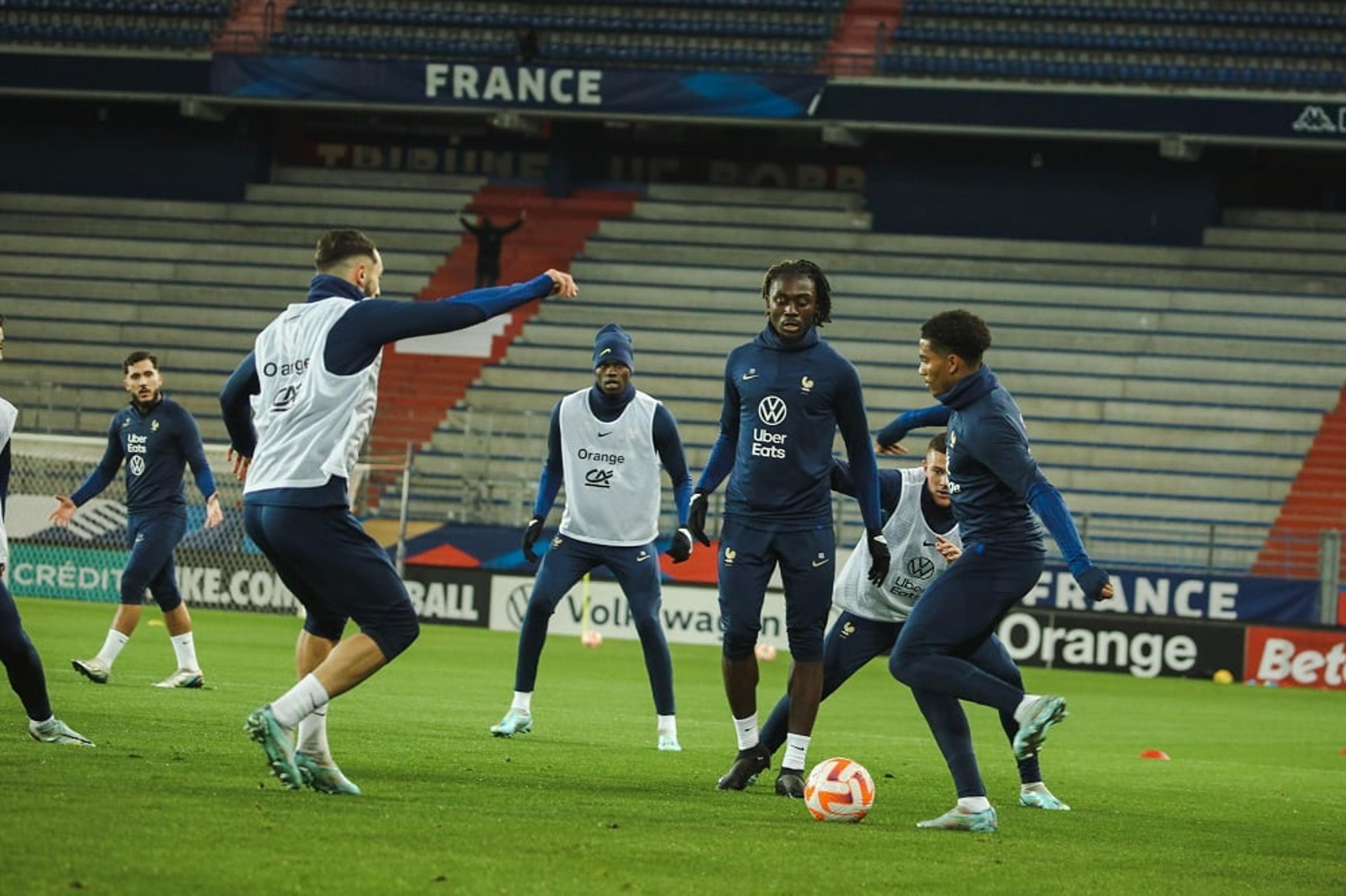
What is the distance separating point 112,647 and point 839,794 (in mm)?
8229

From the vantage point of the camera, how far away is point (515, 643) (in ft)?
81.1

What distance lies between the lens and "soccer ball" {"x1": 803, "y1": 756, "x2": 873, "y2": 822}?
884cm

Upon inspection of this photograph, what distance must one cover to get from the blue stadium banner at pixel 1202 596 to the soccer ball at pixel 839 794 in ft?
56.5

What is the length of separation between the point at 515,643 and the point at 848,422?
15.1 meters

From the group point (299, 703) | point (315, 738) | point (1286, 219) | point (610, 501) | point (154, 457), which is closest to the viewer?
point (299, 703)

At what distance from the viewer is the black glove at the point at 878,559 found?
997cm

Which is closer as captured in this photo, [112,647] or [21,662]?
[21,662]

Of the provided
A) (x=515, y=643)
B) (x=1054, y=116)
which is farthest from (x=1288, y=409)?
(x=515, y=643)

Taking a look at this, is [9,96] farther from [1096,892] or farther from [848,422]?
[1096,892]

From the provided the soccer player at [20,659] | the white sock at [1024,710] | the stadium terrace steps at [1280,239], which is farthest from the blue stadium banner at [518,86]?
the white sock at [1024,710]

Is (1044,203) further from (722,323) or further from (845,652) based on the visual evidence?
(845,652)

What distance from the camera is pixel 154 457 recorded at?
15.8 meters

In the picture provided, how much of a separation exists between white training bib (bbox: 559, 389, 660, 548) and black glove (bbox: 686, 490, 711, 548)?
87.0 inches

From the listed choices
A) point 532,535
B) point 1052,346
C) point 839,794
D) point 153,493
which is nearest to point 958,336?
point 839,794
